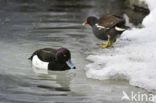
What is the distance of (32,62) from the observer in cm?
771

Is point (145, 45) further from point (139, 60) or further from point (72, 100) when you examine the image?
point (72, 100)

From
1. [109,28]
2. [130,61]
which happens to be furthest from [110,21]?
[130,61]

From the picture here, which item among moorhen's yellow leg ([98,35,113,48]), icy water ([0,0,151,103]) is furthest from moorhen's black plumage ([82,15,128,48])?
icy water ([0,0,151,103])

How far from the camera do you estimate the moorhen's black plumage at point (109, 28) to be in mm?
9125

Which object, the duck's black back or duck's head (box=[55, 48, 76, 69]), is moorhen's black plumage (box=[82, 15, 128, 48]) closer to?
the duck's black back

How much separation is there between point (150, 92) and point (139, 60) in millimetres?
1539

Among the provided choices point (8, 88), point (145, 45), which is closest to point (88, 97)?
point (8, 88)

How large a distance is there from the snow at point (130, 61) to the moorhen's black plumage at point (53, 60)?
0.51 m

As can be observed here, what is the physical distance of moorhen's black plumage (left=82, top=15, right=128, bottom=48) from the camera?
9.12 meters

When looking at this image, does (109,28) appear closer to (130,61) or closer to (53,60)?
(130,61)

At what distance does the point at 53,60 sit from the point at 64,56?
1.22 ft

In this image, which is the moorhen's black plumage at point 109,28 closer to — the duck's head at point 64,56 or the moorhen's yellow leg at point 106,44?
the moorhen's yellow leg at point 106,44

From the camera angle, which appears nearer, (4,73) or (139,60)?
(4,73)

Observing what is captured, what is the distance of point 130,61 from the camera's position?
7559mm
